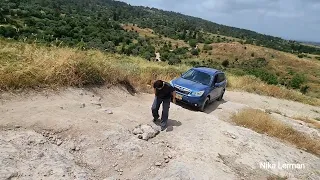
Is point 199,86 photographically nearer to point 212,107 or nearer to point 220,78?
point 212,107

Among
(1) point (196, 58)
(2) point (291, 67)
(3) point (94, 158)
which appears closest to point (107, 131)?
(3) point (94, 158)

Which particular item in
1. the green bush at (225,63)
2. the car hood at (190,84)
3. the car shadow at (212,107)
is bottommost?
the green bush at (225,63)

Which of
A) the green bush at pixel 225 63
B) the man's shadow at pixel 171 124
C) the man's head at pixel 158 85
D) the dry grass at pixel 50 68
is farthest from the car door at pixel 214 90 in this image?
the green bush at pixel 225 63

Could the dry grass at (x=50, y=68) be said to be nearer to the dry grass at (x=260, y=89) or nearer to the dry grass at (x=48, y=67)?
the dry grass at (x=48, y=67)

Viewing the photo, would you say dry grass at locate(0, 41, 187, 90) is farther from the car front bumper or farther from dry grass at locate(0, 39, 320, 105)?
the car front bumper

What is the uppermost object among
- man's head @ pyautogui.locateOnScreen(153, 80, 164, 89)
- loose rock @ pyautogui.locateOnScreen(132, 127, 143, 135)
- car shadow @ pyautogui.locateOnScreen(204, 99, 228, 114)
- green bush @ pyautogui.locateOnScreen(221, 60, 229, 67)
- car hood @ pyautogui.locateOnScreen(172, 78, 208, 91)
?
man's head @ pyautogui.locateOnScreen(153, 80, 164, 89)

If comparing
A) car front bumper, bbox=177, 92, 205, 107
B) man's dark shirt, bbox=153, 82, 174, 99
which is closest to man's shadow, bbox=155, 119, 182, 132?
man's dark shirt, bbox=153, 82, 174, 99

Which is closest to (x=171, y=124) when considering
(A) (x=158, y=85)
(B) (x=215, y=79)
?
(A) (x=158, y=85)

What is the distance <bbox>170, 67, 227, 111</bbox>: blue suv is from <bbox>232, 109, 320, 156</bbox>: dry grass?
1.45m

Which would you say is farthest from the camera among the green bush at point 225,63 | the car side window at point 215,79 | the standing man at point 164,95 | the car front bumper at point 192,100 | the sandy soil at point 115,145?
the green bush at point 225,63

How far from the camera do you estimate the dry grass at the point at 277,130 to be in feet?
39.5

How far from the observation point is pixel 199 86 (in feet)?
43.6

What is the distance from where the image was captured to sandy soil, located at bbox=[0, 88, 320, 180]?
6.58m

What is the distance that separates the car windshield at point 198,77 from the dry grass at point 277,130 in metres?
1.90
